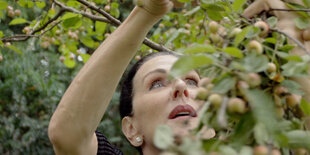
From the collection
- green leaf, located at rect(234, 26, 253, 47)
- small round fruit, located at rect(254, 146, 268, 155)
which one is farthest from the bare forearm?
small round fruit, located at rect(254, 146, 268, 155)

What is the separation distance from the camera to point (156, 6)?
130 centimetres

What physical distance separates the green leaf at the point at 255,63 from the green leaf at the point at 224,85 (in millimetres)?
34

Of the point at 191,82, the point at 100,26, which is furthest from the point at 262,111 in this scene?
the point at 100,26

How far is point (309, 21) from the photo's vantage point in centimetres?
107

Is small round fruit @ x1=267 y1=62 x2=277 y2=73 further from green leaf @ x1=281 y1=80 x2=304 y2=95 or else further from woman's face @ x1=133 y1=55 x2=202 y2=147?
woman's face @ x1=133 y1=55 x2=202 y2=147

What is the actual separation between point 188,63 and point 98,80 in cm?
73

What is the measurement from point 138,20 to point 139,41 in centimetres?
8

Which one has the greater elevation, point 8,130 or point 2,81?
point 2,81

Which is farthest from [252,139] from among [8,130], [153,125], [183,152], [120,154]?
[8,130]

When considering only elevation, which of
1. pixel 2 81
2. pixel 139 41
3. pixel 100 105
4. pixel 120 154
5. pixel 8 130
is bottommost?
pixel 8 130

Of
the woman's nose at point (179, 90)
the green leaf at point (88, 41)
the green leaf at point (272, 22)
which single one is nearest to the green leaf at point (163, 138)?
the green leaf at point (272, 22)

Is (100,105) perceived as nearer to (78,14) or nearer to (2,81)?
(78,14)

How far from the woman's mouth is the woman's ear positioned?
9.9 inches

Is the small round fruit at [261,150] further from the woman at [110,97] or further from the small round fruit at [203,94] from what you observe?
the woman at [110,97]
